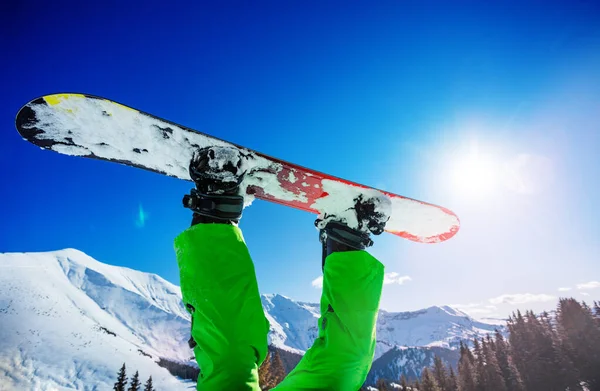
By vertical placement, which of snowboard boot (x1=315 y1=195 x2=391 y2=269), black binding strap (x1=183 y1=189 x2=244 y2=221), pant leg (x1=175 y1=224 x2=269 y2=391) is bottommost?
pant leg (x1=175 y1=224 x2=269 y2=391)

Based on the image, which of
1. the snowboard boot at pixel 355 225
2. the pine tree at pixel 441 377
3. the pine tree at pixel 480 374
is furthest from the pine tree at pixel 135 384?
the snowboard boot at pixel 355 225

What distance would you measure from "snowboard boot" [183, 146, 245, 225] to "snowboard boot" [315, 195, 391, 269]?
91 cm

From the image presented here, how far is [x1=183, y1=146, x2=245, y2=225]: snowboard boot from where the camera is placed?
6.71 feet

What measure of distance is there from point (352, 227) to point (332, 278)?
0.54m

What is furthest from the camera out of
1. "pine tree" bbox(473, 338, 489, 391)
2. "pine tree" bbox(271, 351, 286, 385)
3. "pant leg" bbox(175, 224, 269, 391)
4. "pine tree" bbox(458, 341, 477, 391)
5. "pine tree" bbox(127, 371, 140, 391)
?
"pine tree" bbox(458, 341, 477, 391)

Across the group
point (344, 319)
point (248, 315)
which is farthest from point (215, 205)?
point (344, 319)

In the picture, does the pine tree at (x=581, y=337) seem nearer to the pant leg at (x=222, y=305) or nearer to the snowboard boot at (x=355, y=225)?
the snowboard boot at (x=355, y=225)

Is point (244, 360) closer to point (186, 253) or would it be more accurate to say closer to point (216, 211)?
point (186, 253)

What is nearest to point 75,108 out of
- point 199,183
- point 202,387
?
point 199,183

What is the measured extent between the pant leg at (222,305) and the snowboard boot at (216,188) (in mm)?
146

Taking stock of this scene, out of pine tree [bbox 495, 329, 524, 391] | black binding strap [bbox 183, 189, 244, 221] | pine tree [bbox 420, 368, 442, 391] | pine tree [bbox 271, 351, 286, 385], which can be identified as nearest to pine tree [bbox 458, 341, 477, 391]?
pine tree [bbox 420, 368, 442, 391]

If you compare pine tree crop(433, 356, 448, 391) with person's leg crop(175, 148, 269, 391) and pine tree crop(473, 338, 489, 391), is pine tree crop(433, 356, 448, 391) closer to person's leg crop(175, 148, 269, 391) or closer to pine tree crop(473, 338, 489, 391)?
pine tree crop(473, 338, 489, 391)

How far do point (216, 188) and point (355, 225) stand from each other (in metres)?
1.25

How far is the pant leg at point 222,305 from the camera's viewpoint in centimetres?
153
